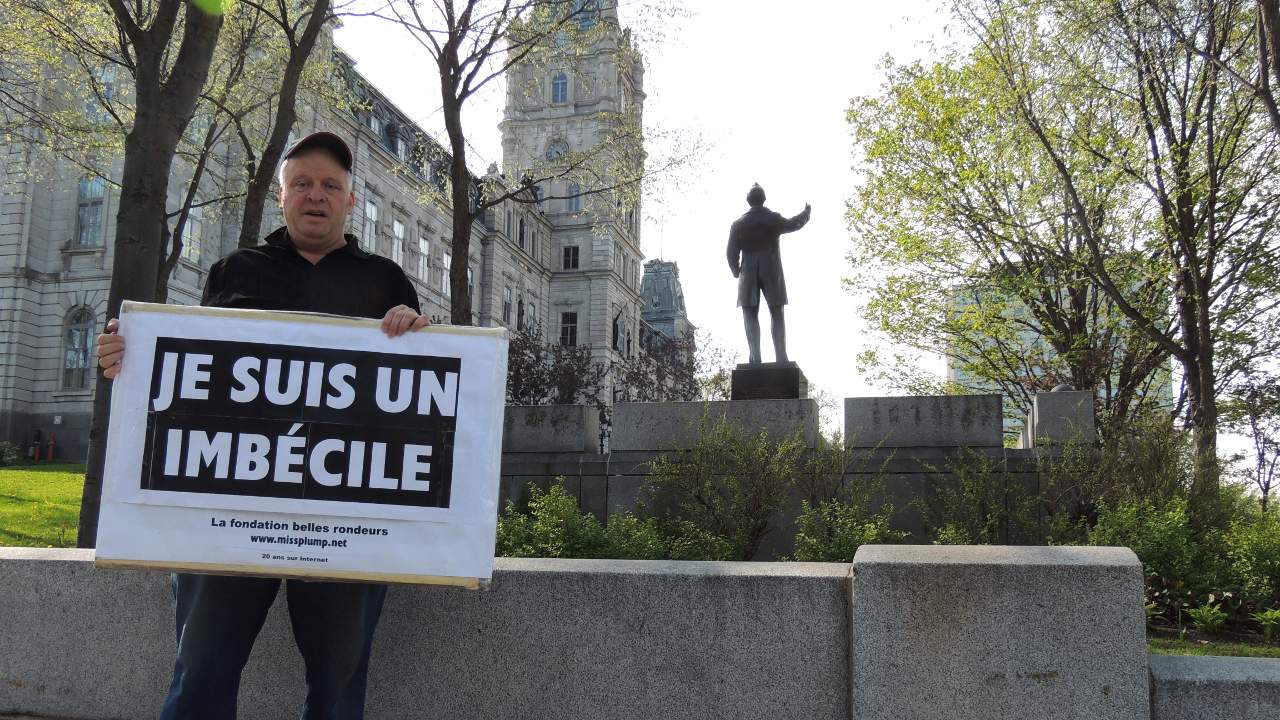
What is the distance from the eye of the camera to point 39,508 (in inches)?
566

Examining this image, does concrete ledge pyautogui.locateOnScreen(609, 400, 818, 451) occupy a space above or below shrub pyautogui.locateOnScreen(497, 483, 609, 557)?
above

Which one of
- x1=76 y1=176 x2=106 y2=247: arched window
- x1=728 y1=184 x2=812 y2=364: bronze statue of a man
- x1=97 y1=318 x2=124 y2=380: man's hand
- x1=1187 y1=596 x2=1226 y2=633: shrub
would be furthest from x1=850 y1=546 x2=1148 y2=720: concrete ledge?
x1=76 y1=176 x2=106 y2=247: arched window

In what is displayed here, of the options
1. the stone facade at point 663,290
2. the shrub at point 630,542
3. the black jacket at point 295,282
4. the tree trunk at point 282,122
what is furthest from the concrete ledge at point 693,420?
the stone facade at point 663,290

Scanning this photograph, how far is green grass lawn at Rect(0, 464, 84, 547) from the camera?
1138 cm

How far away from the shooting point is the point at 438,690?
3998 millimetres

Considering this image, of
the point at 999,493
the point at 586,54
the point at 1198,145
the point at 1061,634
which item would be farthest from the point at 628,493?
the point at 1198,145

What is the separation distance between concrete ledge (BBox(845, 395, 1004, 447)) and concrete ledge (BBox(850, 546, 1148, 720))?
6140 mm

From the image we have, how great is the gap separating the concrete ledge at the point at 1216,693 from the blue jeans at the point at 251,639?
9.02ft

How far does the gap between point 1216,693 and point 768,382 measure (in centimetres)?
734

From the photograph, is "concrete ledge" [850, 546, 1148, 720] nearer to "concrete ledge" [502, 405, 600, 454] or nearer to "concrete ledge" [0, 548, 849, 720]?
"concrete ledge" [0, 548, 849, 720]

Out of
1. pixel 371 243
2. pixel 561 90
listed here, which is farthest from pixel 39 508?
pixel 561 90

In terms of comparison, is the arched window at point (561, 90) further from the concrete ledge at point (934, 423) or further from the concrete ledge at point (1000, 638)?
the concrete ledge at point (1000, 638)

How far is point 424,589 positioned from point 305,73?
53.5ft

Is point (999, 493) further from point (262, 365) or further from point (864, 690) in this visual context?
point (262, 365)
